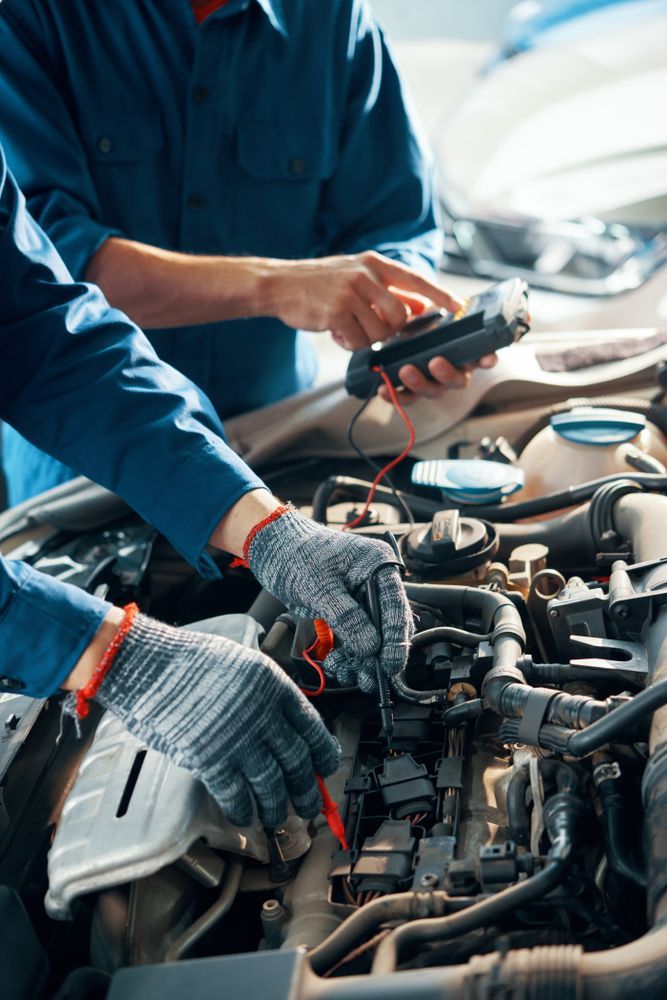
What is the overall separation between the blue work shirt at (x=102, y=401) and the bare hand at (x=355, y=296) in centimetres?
32

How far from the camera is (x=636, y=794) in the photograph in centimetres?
100

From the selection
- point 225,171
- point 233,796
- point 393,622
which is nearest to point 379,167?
point 225,171

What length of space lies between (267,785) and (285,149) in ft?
4.44

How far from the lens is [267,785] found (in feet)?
3.40

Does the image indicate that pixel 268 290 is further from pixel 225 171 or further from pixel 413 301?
pixel 225 171

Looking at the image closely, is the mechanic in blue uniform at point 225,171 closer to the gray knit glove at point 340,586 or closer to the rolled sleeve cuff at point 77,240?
the rolled sleeve cuff at point 77,240

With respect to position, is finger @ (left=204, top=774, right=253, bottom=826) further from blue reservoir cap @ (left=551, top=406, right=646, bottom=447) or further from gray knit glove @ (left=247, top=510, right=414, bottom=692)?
blue reservoir cap @ (left=551, top=406, right=646, bottom=447)

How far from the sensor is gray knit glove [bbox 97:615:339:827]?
102 cm

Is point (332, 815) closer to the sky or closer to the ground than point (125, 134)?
closer to the ground

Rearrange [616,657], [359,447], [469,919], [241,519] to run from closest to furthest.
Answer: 1. [469,919]
2. [616,657]
3. [241,519]
4. [359,447]

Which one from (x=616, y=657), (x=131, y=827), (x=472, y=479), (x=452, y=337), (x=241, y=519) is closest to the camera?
(x=131, y=827)

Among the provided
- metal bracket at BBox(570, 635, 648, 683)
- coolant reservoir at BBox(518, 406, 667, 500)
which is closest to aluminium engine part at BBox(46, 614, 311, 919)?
metal bracket at BBox(570, 635, 648, 683)

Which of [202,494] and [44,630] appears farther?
[202,494]

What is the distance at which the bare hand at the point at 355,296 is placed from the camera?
1.67 meters
